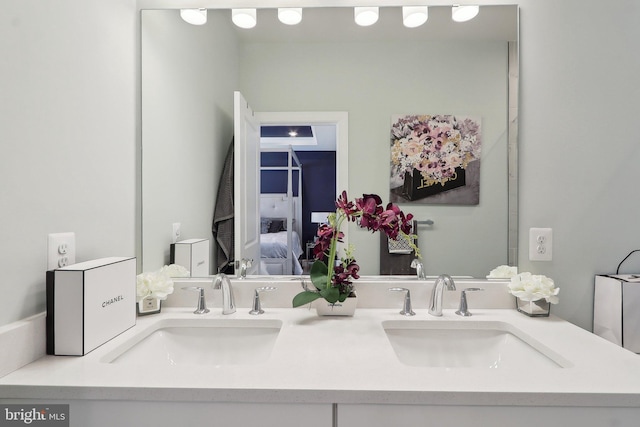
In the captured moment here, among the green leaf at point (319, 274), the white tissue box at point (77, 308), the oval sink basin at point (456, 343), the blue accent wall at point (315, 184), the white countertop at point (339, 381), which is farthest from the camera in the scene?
the blue accent wall at point (315, 184)

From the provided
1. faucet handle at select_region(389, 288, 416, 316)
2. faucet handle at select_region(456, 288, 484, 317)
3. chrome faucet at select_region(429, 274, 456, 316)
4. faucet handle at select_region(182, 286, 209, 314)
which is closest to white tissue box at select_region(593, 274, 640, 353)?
faucet handle at select_region(456, 288, 484, 317)

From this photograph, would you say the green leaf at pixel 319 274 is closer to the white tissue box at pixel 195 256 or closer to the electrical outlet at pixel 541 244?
the white tissue box at pixel 195 256

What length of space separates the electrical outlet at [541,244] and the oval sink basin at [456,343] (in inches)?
12.3

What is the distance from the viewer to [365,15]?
50.2 inches

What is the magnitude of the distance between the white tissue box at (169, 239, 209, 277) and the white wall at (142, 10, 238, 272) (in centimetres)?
2

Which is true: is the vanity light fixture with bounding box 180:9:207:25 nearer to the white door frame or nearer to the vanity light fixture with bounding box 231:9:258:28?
the vanity light fixture with bounding box 231:9:258:28

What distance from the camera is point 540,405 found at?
2.19 feet

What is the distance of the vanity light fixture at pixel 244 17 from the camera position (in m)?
1.30

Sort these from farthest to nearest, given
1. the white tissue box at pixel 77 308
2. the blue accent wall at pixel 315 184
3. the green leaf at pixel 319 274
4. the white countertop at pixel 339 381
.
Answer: the blue accent wall at pixel 315 184, the green leaf at pixel 319 274, the white tissue box at pixel 77 308, the white countertop at pixel 339 381

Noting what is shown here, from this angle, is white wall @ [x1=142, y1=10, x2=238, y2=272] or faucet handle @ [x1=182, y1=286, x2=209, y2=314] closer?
faucet handle @ [x1=182, y1=286, x2=209, y2=314]

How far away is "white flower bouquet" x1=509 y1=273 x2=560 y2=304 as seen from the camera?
109 cm

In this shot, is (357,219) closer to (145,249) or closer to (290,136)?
(290,136)

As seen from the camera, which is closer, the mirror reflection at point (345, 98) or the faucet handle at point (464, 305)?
the faucet handle at point (464, 305)

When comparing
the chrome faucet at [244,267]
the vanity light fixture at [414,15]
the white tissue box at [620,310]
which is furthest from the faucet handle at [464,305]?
the vanity light fixture at [414,15]
